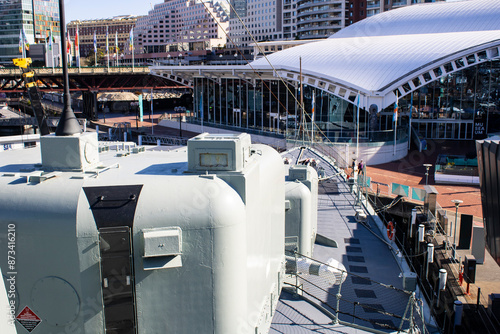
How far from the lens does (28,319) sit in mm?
5305

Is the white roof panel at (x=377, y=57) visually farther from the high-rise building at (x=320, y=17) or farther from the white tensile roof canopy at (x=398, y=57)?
the high-rise building at (x=320, y=17)

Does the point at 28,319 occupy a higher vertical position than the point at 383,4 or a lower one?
lower

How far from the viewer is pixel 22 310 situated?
17.4 feet

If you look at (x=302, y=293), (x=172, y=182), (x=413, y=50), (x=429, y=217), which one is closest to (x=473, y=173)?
(x=429, y=217)

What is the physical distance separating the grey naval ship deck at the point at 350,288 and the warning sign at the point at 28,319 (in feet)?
12.9

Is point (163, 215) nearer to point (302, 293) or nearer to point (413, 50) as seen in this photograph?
point (302, 293)

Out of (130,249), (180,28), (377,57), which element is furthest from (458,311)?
(180,28)

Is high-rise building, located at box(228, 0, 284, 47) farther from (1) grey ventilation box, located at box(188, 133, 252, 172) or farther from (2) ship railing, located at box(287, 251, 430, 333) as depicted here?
(1) grey ventilation box, located at box(188, 133, 252, 172)

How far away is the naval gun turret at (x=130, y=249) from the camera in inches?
201

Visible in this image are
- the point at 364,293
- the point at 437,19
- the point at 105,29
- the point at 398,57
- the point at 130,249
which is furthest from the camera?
the point at 105,29

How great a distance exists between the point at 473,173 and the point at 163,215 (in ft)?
93.1

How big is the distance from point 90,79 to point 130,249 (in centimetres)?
6563

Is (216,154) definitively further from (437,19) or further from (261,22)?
(261,22)

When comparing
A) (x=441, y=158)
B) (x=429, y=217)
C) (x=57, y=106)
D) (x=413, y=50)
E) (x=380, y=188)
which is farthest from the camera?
(x=57, y=106)
